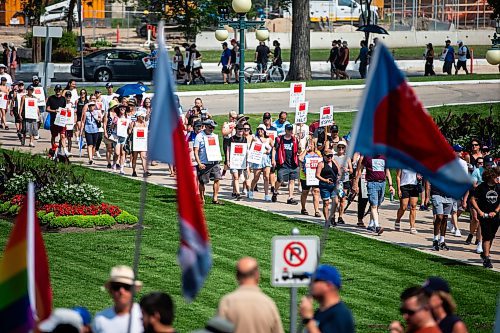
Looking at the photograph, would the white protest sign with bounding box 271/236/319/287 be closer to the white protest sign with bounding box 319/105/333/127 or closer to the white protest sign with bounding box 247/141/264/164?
the white protest sign with bounding box 247/141/264/164

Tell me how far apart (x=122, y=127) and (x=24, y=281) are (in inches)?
767

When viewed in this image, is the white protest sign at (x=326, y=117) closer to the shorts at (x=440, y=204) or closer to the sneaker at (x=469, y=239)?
the sneaker at (x=469, y=239)

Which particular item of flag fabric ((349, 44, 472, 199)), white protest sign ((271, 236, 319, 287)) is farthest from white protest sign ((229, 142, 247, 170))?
flag fabric ((349, 44, 472, 199))

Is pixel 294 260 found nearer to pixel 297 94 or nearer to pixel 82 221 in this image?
pixel 82 221

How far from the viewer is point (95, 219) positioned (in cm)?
2225

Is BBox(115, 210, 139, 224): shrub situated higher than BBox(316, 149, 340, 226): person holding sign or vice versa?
BBox(316, 149, 340, 226): person holding sign

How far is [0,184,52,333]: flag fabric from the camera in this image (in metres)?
8.43

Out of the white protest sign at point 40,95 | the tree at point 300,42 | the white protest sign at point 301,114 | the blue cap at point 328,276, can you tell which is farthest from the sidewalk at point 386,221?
the tree at point 300,42

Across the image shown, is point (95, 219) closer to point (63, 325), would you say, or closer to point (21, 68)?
point (63, 325)

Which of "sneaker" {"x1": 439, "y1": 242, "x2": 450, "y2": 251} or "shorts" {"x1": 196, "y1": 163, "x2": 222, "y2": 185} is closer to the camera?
"sneaker" {"x1": 439, "y1": 242, "x2": 450, "y2": 251}

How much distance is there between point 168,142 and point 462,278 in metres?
11.2

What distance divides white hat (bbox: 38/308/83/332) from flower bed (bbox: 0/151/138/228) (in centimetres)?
1319

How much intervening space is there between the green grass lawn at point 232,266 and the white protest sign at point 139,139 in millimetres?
2131

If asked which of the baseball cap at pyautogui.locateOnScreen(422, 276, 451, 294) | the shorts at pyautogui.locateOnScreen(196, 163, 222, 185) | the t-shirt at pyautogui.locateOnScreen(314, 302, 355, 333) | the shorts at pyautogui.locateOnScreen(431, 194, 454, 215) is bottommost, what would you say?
the shorts at pyautogui.locateOnScreen(431, 194, 454, 215)
